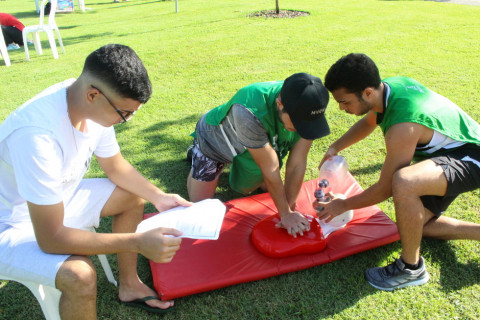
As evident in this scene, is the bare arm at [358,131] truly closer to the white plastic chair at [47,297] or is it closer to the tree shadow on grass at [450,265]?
the tree shadow on grass at [450,265]

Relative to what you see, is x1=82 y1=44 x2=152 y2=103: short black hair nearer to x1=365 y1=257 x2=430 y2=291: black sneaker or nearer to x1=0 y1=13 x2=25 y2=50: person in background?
x1=365 y1=257 x2=430 y2=291: black sneaker

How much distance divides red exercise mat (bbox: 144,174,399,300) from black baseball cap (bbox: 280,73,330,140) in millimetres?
864

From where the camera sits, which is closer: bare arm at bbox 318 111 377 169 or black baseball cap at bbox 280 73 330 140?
black baseball cap at bbox 280 73 330 140

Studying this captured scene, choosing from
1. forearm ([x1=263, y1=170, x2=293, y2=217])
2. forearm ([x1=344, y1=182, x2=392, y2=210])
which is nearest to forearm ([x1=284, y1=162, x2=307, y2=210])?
forearm ([x1=263, y1=170, x2=293, y2=217])

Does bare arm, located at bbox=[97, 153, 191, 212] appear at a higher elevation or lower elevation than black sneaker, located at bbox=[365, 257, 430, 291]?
higher

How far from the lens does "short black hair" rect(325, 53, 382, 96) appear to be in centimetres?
243

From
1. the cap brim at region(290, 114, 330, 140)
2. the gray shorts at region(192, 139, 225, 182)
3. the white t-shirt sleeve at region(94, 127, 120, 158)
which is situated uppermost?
the cap brim at region(290, 114, 330, 140)

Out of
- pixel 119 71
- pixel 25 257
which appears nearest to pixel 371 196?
pixel 119 71

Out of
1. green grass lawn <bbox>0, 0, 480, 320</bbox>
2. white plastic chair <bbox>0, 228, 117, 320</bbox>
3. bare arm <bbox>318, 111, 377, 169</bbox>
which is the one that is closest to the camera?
white plastic chair <bbox>0, 228, 117, 320</bbox>

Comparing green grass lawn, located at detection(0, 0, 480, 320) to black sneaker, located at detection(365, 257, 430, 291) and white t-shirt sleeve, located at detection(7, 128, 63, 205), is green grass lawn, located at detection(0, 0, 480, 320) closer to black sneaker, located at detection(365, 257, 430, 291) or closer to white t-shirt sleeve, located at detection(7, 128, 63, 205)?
black sneaker, located at detection(365, 257, 430, 291)

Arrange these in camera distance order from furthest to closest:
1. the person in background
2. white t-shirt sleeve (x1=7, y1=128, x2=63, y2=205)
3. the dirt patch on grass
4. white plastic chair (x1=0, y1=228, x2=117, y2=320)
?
the dirt patch on grass → the person in background → white plastic chair (x1=0, y1=228, x2=117, y2=320) → white t-shirt sleeve (x1=7, y1=128, x2=63, y2=205)

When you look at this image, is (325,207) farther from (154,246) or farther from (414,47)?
(414,47)

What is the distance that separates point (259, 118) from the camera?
8.61ft

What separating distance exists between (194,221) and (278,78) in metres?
4.54
